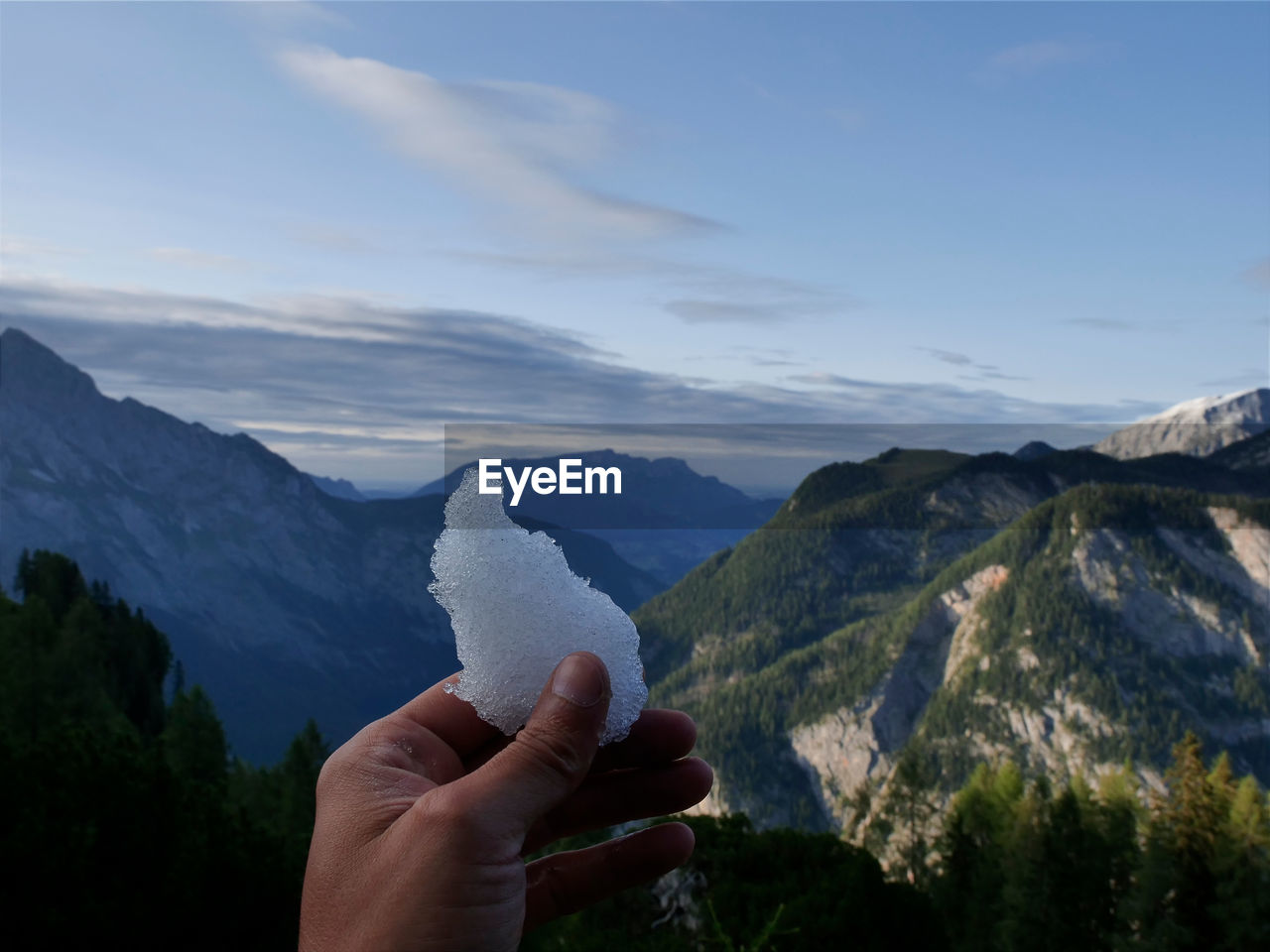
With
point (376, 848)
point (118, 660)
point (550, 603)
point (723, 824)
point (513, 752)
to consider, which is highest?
point (550, 603)

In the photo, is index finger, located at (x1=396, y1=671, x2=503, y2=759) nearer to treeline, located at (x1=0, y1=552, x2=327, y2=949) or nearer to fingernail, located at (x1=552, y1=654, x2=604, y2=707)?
fingernail, located at (x1=552, y1=654, x2=604, y2=707)

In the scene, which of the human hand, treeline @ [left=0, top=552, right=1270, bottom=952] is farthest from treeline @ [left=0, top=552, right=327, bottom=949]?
the human hand

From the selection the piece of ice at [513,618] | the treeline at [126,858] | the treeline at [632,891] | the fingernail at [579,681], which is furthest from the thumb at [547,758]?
the treeline at [126,858]

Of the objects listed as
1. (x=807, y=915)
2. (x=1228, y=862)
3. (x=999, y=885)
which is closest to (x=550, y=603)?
(x=807, y=915)

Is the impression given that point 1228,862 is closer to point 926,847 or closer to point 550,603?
point 926,847

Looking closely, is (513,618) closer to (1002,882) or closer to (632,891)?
(632,891)

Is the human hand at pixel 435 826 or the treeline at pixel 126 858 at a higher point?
the human hand at pixel 435 826

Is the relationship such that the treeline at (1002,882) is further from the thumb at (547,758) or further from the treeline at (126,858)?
the treeline at (126,858)
